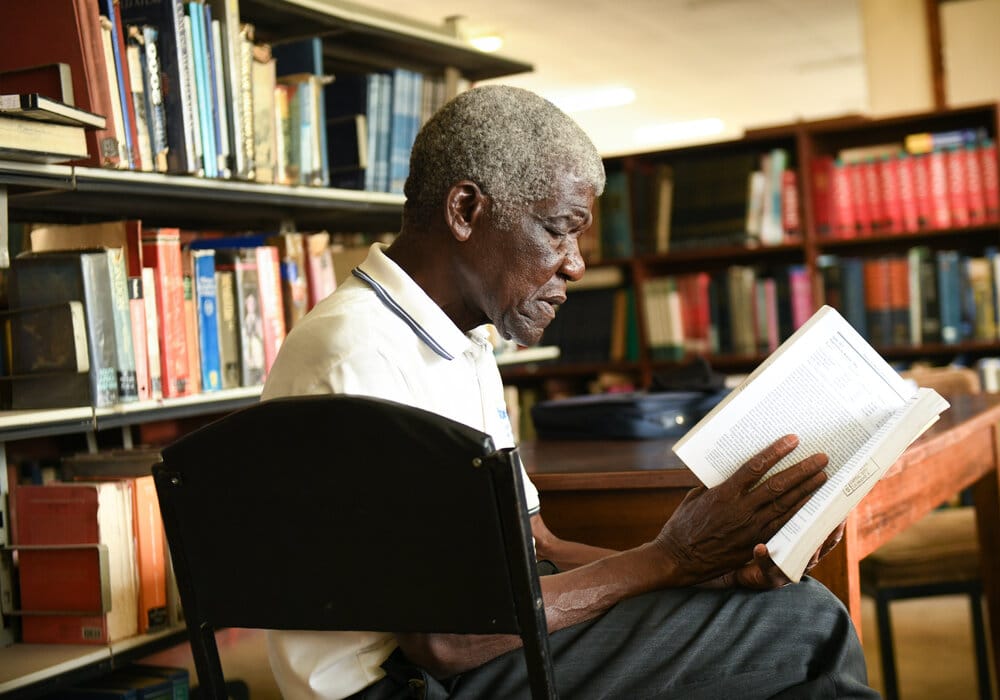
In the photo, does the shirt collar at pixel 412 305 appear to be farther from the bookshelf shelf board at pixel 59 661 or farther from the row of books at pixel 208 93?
the bookshelf shelf board at pixel 59 661

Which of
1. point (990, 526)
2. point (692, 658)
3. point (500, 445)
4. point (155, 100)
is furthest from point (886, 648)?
point (155, 100)

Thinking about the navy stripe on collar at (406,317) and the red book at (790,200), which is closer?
the navy stripe on collar at (406,317)

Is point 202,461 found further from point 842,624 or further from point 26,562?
point 26,562

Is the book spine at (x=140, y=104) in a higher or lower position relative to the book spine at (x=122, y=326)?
higher

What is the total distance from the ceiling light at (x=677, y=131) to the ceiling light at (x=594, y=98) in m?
1.31

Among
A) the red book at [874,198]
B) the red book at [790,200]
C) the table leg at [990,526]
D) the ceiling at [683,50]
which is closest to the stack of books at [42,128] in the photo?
the table leg at [990,526]

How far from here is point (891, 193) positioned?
398cm

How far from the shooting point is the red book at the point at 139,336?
1874mm

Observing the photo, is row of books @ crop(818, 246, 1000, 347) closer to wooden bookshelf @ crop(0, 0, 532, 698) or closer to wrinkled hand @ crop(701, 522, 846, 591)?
wooden bookshelf @ crop(0, 0, 532, 698)

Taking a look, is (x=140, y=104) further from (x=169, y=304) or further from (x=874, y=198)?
(x=874, y=198)

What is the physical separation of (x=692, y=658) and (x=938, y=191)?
10.9 feet

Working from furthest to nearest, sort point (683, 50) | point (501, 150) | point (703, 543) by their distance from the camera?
point (683, 50)
point (501, 150)
point (703, 543)

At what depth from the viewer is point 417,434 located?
0.85 m

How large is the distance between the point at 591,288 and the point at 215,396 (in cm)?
255
